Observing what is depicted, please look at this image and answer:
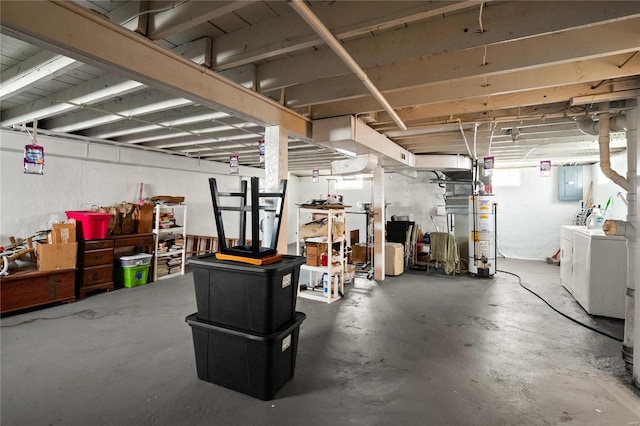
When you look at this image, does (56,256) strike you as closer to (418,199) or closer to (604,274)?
(604,274)

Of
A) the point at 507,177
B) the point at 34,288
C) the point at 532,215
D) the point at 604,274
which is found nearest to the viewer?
the point at 604,274

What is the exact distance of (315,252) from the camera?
4.14 metres

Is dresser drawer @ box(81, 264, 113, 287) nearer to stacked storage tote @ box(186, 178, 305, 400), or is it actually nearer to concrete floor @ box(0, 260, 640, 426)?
concrete floor @ box(0, 260, 640, 426)

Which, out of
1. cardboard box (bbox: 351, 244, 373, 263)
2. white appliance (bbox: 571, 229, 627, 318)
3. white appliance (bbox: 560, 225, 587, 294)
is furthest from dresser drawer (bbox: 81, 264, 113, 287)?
white appliance (bbox: 560, 225, 587, 294)

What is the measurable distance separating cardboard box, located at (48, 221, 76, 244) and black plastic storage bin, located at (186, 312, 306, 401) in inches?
122

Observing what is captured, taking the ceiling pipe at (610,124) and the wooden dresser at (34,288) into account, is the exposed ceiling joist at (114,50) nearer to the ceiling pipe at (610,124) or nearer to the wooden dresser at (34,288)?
the ceiling pipe at (610,124)

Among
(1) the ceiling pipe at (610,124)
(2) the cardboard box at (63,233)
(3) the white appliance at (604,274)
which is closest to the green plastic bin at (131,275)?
(2) the cardboard box at (63,233)

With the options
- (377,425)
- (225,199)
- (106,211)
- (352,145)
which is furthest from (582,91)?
(225,199)

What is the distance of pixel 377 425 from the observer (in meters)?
1.74

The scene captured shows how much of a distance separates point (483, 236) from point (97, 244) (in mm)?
6506

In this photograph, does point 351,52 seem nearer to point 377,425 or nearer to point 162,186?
point 377,425

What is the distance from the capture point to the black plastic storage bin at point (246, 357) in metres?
1.94

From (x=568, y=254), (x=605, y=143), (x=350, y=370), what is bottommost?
(x=350, y=370)

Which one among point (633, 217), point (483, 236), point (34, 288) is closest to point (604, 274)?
point (633, 217)
